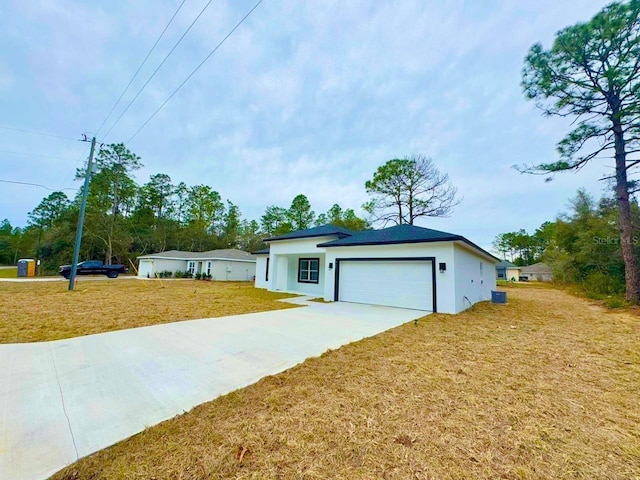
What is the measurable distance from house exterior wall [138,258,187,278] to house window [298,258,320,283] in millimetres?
17012

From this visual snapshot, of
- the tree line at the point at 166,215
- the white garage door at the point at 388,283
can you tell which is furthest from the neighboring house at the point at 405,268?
the tree line at the point at 166,215

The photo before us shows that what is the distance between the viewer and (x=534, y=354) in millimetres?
4508

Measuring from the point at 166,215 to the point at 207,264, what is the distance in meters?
17.3

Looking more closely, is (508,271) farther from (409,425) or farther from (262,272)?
(409,425)

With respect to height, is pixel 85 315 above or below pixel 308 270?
below

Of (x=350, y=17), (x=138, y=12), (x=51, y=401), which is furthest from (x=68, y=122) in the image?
(x=51, y=401)

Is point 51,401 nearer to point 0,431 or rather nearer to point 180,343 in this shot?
point 0,431

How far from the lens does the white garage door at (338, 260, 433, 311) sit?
29.7 feet

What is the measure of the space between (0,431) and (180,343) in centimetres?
267

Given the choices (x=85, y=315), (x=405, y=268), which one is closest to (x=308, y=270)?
(x=405, y=268)

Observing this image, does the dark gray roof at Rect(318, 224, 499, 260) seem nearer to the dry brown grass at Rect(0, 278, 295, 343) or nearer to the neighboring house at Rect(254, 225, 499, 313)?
the neighboring house at Rect(254, 225, 499, 313)

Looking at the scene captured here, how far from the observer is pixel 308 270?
595 inches

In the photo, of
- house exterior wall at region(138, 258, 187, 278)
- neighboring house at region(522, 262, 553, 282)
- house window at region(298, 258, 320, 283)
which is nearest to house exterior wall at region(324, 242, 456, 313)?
house window at region(298, 258, 320, 283)

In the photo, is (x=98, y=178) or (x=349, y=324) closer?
(x=349, y=324)
